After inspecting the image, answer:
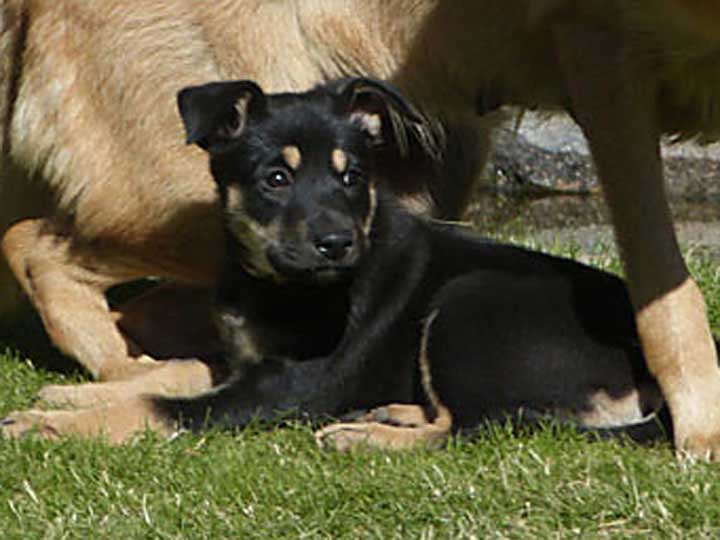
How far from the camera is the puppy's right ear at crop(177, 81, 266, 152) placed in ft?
16.9

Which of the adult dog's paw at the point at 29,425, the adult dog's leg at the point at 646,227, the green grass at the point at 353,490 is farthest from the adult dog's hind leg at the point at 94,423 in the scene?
the adult dog's leg at the point at 646,227

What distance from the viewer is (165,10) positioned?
582 cm

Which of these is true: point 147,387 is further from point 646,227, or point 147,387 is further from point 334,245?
point 646,227

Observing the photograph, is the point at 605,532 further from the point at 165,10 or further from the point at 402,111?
the point at 165,10

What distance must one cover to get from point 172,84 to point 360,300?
3.50ft

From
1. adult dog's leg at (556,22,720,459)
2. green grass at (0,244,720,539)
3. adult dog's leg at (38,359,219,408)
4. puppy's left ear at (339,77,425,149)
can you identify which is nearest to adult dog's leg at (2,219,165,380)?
adult dog's leg at (38,359,219,408)

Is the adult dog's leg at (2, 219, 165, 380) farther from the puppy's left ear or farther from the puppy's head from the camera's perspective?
the puppy's left ear

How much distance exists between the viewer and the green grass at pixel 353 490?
4250 mm

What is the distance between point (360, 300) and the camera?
Result: 17.4 ft

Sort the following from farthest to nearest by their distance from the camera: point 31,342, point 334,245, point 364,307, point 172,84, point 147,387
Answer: point 31,342 < point 172,84 < point 147,387 < point 364,307 < point 334,245

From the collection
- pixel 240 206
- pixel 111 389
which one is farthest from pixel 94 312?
pixel 240 206

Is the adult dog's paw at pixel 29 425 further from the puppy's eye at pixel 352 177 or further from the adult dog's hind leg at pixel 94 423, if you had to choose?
the puppy's eye at pixel 352 177

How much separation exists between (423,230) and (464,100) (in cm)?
76

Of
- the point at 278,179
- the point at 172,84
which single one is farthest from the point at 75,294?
the point at 278,179
